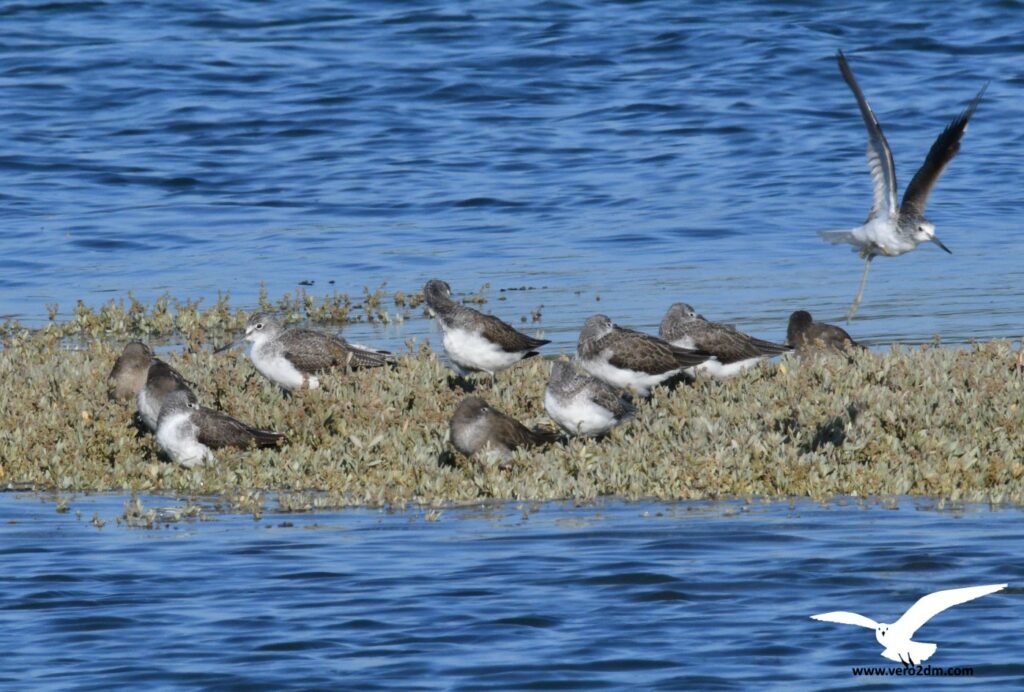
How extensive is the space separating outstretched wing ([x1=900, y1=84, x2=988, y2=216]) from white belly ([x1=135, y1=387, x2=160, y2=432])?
29.6 feet

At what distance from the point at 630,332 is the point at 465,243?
12.0 m

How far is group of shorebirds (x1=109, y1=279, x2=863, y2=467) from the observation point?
13.0 metres

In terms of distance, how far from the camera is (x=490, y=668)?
8.62 meters

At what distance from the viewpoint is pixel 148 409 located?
13.6 m

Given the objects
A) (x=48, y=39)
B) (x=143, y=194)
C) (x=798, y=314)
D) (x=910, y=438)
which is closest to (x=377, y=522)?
A: (x=910, y=438)

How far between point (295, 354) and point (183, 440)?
212cm

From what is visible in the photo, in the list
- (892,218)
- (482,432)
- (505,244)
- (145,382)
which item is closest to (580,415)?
(482,432)

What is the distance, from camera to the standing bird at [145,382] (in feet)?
44.6

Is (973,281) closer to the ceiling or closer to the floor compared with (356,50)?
closer to the floor

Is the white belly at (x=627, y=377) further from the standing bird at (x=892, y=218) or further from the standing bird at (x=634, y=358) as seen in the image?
the standing bird at (x=892, y=218)

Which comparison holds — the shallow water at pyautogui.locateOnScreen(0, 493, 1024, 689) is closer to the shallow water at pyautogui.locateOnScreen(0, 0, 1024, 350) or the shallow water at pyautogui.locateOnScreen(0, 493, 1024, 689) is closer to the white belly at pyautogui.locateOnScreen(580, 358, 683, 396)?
the white belly at pyautogui.locateOnScreen(580, 358, 683, 396)

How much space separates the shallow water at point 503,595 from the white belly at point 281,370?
120 inches

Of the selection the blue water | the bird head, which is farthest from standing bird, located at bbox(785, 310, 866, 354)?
the bird head

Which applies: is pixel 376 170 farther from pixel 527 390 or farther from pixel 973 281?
pixel 527 390
